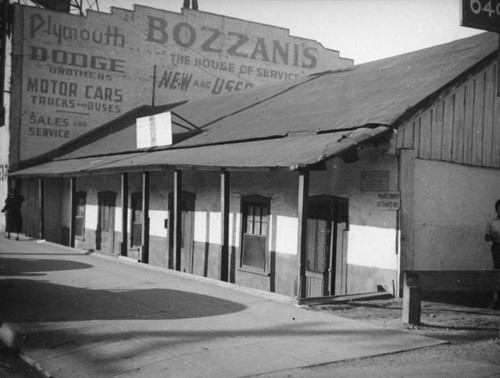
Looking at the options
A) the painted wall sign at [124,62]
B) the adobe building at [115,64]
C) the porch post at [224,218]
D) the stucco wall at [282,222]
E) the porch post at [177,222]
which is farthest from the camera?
the painted wall sign at [124,62]

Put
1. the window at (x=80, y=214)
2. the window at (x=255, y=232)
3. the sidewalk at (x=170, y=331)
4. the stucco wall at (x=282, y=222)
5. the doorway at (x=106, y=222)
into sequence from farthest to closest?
the window at (x=80, y=214) < the doorway at (x=106, y=222) < the window at (x=255, y=232) < the stucco wall at (x=282, y=222) < the sidewalk at (x=170, y=331)

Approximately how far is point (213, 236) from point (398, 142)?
6086 mm

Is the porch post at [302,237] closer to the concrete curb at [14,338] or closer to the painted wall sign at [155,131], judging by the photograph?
the concrete curb at [14,338]

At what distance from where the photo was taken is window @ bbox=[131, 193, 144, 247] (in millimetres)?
17297

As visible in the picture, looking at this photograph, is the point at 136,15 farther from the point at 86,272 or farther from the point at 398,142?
the point at 398,142

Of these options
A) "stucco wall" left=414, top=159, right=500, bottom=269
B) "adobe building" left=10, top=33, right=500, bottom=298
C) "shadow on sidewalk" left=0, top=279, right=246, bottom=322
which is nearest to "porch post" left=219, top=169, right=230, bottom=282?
"adobe building" left=10, top=33, right=500, bottom=298

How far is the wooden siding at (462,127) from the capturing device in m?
9.75

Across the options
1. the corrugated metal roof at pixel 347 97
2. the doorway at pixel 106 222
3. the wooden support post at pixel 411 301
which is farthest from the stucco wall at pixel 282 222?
Result: the wooden support post at pixel 411 301

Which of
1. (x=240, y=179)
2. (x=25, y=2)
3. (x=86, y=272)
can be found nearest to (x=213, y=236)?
(x=240, y=179)

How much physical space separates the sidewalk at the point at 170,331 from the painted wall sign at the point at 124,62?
13.9 m

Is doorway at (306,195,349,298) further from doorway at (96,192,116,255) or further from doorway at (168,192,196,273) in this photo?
doorway at (96,192,116,255)

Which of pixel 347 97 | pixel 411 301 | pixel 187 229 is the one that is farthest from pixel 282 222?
pixel 411 301

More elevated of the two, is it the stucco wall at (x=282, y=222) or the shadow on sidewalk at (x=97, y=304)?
the stucco wall at (x=282, y=222)

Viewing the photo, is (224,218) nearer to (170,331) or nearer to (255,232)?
(255,232)
